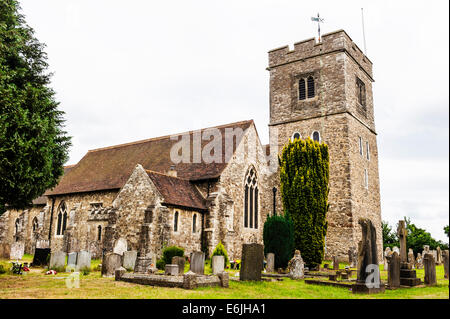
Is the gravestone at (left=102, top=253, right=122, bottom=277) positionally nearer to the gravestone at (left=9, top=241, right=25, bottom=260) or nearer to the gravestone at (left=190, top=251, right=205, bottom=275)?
the gravestone at (left=190, top=251, right=205, bottom=275)

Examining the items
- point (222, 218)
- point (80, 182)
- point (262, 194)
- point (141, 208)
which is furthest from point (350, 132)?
point (80, 182)

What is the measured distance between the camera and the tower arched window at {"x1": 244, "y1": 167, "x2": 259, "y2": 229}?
25034 millimetres

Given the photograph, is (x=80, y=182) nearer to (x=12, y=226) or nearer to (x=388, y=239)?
(x=12, y=226)

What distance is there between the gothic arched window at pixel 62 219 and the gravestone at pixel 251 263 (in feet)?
61.5

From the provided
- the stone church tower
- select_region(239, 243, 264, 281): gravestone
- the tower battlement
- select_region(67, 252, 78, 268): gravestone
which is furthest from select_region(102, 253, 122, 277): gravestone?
the tower battlement

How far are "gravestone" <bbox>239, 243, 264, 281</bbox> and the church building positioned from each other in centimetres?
681

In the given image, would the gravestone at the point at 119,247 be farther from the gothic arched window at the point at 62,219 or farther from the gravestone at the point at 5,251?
the gothic arched window at the point at 62,219

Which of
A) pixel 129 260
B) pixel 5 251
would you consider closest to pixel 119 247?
pixel 129 260

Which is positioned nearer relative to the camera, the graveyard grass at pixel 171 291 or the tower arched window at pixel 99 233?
the graveyard grass at pixel 171 291

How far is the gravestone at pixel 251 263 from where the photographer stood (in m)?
12.9

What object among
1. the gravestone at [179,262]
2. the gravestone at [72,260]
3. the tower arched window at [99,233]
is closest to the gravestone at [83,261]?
the gravestone at [72,260]

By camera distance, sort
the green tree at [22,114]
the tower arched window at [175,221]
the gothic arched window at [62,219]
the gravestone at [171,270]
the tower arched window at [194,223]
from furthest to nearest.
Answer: the gothic arched window at [62,219] < the tower arched window at [194,223] < the tower arched window at [175,221] < the gravestone at [171,270] < the green tree at [22,114]
